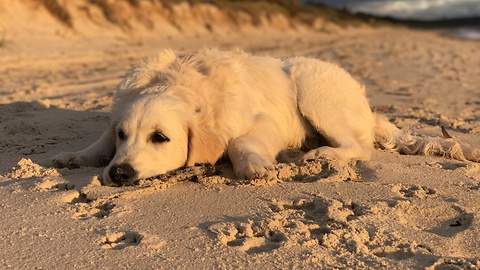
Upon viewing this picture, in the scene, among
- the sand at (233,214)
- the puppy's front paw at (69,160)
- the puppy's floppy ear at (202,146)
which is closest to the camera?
the sand at (233,214)

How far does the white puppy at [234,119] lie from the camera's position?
3.86 m

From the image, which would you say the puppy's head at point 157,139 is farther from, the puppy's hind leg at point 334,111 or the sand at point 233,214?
the puppy's hind leg at point 334,111

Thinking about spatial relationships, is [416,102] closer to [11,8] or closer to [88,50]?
[88,50]

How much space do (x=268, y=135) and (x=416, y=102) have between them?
441 centimetres

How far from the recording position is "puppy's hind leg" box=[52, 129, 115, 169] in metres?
4.32

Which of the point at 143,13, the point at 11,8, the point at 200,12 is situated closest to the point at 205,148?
the point at 11,8

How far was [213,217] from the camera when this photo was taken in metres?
3.13

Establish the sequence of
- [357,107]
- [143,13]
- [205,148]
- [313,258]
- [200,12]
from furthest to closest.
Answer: [200,12] → [143,13] → [357,107] → [205,148] → [313,258]

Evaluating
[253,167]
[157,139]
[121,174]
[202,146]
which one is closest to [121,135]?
[157,139]

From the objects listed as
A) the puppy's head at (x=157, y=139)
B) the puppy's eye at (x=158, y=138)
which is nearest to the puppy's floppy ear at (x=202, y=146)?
the puppy's head at (x=157, y=139)

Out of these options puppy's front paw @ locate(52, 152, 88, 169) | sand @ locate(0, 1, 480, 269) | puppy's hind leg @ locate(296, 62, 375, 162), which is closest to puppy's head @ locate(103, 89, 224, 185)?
sand @ locate(0, 1, 480, 269)

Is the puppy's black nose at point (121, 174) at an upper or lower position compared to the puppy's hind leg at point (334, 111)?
lower

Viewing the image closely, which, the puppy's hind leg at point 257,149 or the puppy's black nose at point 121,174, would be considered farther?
the puppy's hind leg at point 257,149

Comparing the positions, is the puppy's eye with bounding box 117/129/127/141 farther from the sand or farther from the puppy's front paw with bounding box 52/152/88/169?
the puppy's front paw with bounding box 52/152/88/169
